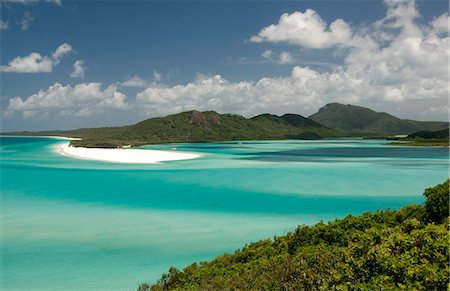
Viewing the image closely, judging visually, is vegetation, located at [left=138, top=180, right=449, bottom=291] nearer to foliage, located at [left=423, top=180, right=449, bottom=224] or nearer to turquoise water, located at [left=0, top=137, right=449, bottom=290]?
foliage, located at [left=423, top=180, right=449, bottom=224]

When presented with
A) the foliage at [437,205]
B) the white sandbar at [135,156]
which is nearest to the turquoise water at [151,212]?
the foliage at [437,205]

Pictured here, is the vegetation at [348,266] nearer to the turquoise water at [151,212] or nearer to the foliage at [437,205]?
the foliage at [437,205]

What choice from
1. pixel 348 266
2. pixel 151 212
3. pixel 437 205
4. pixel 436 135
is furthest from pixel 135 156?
pixel 436 135

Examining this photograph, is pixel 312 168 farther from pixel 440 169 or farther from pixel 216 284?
pixel 216 284

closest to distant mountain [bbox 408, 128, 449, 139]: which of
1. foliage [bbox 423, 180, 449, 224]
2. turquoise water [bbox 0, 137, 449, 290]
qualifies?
turquoise water [bbox 0, 137, 449, 290]

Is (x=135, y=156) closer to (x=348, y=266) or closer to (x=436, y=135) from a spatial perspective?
(x=348, y=266)

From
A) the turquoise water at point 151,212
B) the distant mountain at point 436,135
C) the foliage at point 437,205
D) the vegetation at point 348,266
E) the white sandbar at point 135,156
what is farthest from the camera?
the distant mountain at point 436,135

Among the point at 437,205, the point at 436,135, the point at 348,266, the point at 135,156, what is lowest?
the point at 135,156

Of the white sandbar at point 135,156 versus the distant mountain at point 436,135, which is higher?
the distant mountain at point 436,135
